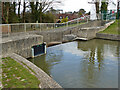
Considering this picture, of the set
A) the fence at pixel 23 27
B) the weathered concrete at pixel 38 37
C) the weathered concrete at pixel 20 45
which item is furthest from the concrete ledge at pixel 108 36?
the weathered concrete at pixel 20 45

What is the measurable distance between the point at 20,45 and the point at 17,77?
4.01 meters

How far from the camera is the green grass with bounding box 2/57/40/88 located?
166 inches

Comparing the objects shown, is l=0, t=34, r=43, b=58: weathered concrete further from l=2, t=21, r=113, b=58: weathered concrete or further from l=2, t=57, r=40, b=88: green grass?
l=2, t=57, r=40, b=88: green grass

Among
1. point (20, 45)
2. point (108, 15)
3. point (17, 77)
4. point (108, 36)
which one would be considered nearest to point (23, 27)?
point (20, 45)

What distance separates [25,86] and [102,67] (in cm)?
464

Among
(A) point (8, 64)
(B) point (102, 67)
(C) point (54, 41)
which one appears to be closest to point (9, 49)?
(A) point (8, 64)

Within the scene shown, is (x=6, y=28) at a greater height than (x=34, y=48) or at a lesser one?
greater

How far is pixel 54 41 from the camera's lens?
1462 cm

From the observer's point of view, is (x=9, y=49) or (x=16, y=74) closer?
(x=16, y=74)

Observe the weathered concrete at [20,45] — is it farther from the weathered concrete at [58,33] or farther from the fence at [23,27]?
the weathered concrete at [58,33]

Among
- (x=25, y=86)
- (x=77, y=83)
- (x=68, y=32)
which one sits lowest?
(x=77, y=83)

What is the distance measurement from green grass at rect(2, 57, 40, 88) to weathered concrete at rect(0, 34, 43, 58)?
1543mm

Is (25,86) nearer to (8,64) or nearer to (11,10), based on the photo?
(8,64)

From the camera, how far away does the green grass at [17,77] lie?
13.8ft
